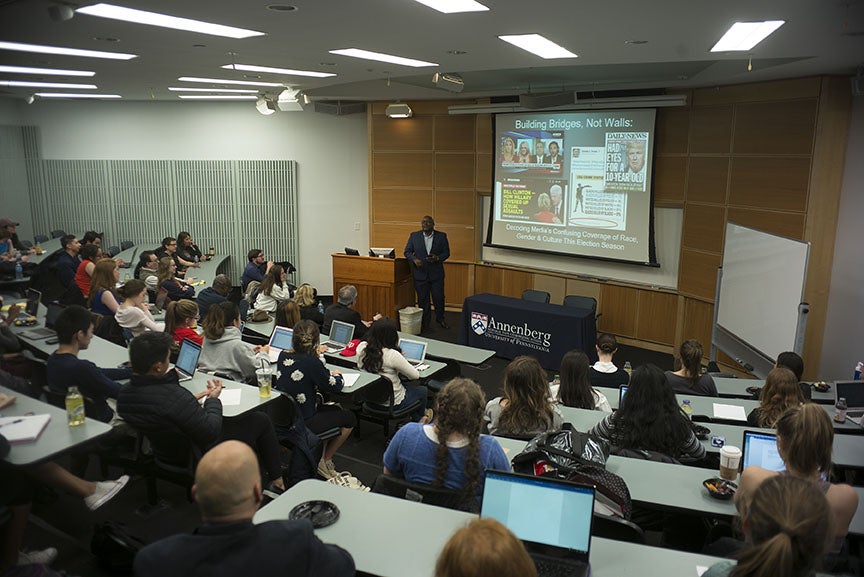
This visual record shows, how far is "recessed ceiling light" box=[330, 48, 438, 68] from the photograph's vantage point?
5.51 m

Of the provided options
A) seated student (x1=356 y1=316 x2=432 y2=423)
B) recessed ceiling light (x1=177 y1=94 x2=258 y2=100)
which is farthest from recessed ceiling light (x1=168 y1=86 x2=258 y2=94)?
seated student (x1=356 y1=316 x2=432 y2=423)

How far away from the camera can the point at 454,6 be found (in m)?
3.74

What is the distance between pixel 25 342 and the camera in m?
3.14

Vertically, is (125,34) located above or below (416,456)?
above

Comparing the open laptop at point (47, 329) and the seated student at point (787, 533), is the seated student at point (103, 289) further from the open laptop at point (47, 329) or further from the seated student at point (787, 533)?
the seated student at point (787, 533)

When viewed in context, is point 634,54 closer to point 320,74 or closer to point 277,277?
point 320,74

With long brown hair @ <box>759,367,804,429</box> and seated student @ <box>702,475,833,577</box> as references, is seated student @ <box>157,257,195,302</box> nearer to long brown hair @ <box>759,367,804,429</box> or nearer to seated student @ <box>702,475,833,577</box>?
long brown hair @ <box>759,367,804,429</box>

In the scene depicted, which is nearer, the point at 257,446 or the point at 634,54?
the point at 257,446

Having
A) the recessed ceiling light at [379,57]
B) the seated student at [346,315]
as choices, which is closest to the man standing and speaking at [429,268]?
the seated student at [346,315]

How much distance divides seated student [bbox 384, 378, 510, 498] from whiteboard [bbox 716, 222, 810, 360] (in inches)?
176

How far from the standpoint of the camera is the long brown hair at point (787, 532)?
182 centimetres

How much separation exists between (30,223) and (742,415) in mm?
4898

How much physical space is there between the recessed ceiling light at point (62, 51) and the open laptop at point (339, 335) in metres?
3.14

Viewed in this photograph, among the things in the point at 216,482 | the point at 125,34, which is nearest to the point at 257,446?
the point at 216,482
